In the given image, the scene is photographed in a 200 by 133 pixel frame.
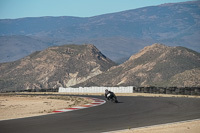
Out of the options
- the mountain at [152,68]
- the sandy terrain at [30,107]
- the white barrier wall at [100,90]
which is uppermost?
A: the mountain at [152,68]

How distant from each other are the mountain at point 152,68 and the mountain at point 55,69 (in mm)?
19216

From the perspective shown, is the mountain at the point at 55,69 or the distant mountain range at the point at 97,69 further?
the mountain at the point at 55,69

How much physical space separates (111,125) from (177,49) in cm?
9989

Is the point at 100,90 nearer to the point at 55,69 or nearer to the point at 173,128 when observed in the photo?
the point at 173,128

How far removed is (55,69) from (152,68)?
47.5 metres

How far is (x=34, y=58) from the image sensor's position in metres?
164

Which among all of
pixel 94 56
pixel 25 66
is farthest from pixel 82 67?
pixel 25 66

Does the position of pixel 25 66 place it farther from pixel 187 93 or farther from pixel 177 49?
pixel 187 93

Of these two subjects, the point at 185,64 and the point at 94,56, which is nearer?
the point at 185,64

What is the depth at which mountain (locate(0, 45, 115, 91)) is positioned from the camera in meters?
139

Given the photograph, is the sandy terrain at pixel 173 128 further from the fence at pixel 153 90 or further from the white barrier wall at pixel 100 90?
the white barrier wall at pixel 100 90

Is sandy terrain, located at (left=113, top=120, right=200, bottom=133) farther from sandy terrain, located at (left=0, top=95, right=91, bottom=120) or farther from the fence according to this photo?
the fence

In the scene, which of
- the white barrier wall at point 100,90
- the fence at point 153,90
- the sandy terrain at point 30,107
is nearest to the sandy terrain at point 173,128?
the sandy terrain at point 30,107

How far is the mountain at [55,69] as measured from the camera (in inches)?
5458
